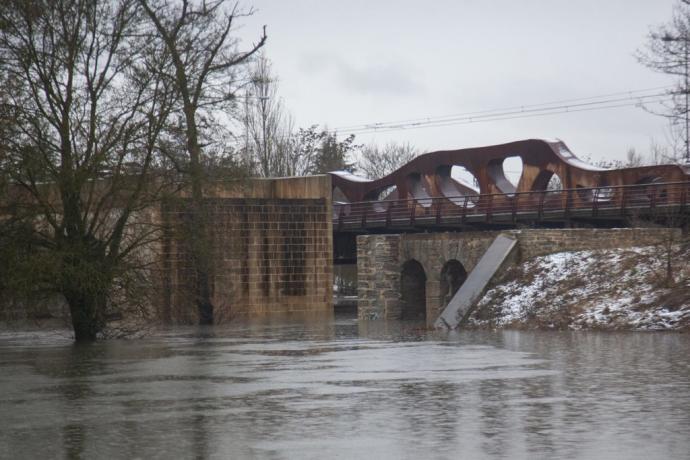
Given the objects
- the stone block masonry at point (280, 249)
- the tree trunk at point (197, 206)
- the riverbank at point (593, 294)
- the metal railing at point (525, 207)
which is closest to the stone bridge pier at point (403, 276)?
the stone block masonry at point (280, 249)

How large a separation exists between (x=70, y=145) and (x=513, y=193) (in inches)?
1052

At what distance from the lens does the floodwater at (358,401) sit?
10758mm

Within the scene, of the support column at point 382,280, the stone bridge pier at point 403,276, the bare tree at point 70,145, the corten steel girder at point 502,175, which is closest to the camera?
the bare tree at point 70,145

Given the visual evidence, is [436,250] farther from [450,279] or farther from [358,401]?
[358,401]

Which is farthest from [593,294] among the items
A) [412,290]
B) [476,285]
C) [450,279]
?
[412,290]

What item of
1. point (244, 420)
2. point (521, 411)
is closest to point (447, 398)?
point (521, 411)

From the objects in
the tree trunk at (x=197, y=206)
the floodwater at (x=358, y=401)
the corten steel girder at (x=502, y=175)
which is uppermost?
the corten steel girder at (x=502, y=175)

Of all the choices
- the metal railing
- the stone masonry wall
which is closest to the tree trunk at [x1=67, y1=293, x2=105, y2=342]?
the stone masonry wall

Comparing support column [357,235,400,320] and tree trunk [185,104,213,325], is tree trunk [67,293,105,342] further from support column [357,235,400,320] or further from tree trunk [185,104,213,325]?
support column [357,235,400,320]

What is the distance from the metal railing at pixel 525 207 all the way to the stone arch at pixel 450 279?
6513 millimetres

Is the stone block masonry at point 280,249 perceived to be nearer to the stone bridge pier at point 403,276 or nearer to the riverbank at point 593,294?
the stone bridge pier at point 403,276

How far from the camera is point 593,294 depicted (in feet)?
103

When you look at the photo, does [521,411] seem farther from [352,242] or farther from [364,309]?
[352,242]

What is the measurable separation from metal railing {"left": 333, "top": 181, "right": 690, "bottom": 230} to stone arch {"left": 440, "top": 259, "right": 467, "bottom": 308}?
651cm
